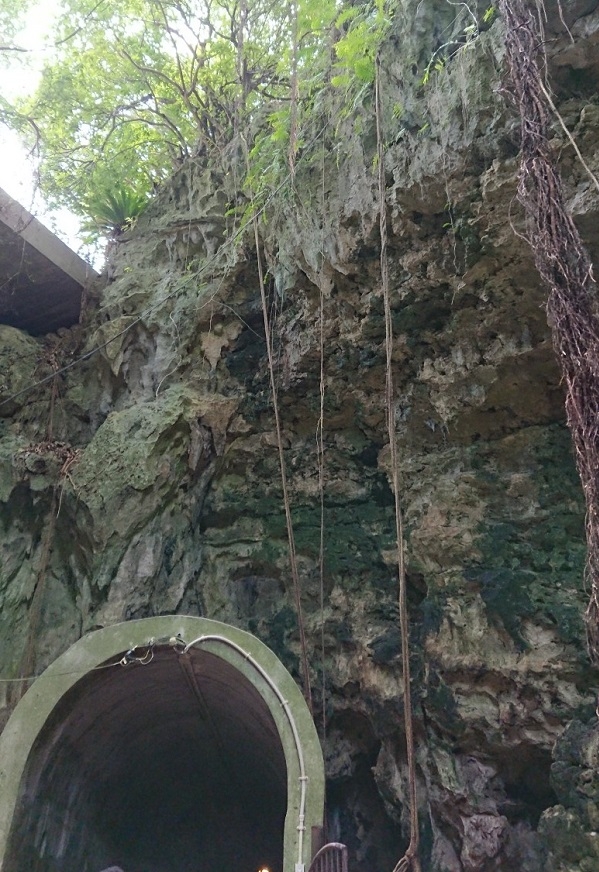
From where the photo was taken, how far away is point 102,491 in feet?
18.3

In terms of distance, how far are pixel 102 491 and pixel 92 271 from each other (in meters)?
3.44

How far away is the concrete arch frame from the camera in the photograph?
11.3 feet

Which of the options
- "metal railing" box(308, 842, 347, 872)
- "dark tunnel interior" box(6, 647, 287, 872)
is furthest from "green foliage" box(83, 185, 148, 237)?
"metal railing" box(308, 842, 347, 872)

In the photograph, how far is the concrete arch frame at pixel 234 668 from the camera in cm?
345

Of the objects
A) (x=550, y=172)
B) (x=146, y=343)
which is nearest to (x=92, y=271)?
(x=146, y=343)

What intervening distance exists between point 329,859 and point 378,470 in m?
3.05

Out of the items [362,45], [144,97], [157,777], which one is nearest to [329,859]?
[157,777]

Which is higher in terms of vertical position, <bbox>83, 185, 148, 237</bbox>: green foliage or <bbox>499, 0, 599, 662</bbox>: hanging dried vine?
<bbox>83, 185, 148, 237</bbox>: green foliage

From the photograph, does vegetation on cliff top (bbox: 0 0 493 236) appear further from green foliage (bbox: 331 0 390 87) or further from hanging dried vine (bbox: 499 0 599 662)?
hanging dried vine (bbox: 499 0 599 662)

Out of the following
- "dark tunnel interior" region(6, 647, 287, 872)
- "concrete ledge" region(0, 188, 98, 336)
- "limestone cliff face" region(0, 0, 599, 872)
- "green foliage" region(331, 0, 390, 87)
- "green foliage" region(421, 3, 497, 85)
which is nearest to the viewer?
"limestone cliff face" region(0, 0, 599, 872)

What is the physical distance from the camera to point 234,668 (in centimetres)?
413

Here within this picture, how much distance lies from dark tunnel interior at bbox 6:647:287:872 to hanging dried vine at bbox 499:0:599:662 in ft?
8.48

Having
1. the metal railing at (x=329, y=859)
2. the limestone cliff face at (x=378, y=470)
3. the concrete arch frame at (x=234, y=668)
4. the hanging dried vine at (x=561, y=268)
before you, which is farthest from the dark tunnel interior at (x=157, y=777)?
the hanging dried vine at (x=561, y=268)

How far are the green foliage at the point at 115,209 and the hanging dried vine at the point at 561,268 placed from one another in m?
5.49
